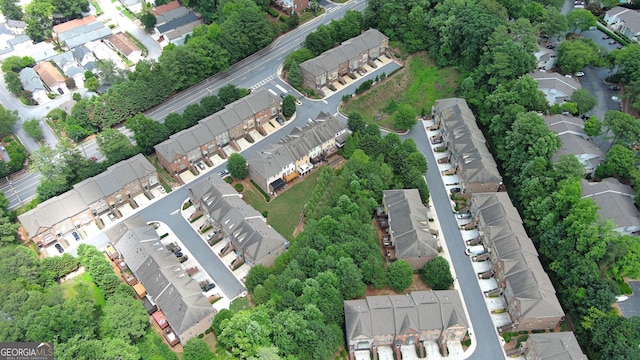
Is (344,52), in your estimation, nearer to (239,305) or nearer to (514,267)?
(514,267)

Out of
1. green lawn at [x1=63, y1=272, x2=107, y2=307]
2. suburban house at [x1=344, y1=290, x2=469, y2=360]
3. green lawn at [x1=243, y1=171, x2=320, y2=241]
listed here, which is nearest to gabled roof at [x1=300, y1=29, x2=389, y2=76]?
green lawn at [x1=243, y1=171, x2=320, y2=241]

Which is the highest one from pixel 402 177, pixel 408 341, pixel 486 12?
pixel 486 12

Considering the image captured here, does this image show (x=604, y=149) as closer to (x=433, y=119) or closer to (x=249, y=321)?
(x=433, y=119)

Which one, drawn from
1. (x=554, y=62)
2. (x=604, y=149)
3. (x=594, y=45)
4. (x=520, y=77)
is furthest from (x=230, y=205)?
(x=594, y=45)

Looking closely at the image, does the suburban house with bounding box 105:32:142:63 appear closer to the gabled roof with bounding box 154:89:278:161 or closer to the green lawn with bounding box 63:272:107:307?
the gabled roof with bounding box 154:89:278:161

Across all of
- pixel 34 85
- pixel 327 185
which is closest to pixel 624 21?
pixel 327 185

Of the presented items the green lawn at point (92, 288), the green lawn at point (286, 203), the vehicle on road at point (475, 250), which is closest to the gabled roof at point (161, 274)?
the green lawn at point (92, 288)
